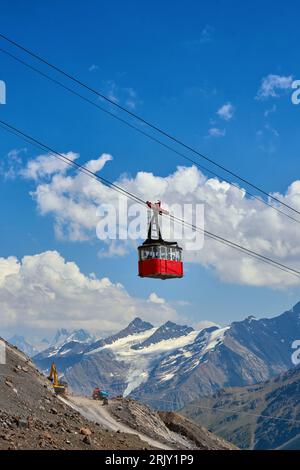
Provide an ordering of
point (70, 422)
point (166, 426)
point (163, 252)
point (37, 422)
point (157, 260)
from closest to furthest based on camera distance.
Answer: point (157, 260)
point (163, 252)
point (37, 422)
point (70, 422)
point (166, 426)

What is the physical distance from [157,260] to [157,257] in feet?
1.08

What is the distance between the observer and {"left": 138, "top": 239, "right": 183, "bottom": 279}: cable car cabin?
59.3m

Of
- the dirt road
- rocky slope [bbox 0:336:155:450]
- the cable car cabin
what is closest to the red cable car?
the cable car cabin

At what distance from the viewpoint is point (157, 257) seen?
195 ft

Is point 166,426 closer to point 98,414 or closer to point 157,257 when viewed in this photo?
point 98,414

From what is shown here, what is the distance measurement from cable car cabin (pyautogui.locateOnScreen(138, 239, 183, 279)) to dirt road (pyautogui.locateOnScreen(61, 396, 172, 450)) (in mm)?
26340

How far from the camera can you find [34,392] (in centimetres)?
7281

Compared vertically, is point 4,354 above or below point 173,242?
below

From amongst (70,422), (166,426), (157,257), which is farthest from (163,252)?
(166,426)

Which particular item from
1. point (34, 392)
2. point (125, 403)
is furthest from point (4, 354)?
point (125, 403)

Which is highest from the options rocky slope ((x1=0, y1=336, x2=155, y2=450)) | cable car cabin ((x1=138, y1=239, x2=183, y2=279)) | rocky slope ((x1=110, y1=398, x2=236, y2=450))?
cable car cabin ((x1=138, y1=239, x2=183, y2=279))

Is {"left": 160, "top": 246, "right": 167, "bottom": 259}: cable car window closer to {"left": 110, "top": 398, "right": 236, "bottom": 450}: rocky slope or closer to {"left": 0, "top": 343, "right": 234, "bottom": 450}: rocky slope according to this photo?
{"left": 0, "top": 343, "right": 234, "bottom": 450}: rocky slope
